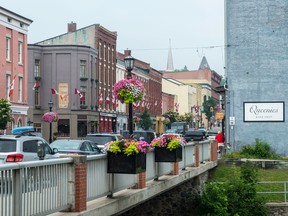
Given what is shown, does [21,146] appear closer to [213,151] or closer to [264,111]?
[213,151]

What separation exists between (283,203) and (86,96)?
45.4 meters

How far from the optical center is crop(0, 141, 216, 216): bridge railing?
7.88 meters

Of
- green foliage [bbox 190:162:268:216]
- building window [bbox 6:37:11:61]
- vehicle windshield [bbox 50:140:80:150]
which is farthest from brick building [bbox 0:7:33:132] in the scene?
green foliage [bbox 190:162:268:216]

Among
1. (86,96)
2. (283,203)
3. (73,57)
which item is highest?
(73,57)

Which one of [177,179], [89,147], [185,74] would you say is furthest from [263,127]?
[185,74]

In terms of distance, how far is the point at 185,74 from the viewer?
186m

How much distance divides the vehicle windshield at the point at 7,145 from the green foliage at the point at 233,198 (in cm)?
845

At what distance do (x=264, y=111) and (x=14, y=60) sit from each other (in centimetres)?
2465

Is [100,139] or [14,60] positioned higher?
[14,60]


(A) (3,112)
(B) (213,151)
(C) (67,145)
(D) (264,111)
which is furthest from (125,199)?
(A) (3,112)

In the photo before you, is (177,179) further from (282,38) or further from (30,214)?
(282,38)

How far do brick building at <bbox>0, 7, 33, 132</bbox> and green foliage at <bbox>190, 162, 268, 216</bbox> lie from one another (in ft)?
88.7

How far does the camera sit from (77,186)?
9977mm

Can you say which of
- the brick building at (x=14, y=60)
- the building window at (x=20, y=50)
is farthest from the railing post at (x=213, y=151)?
the building window at (x=20, y=50)
